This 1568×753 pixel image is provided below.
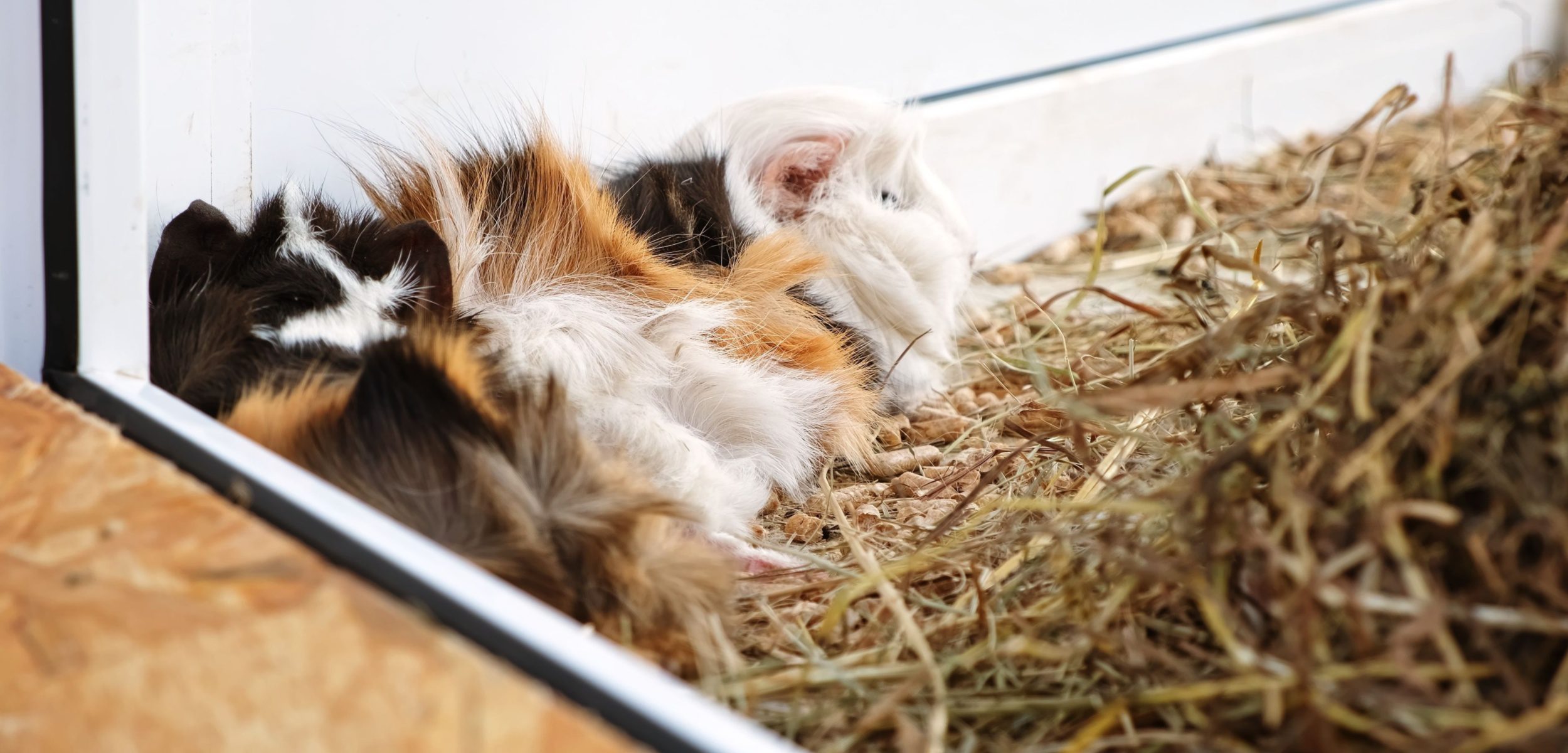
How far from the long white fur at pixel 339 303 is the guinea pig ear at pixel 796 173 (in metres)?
0.55

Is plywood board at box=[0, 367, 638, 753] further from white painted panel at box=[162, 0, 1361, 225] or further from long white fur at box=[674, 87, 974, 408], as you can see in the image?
long white fur at box=[674, 87, 974, 408]

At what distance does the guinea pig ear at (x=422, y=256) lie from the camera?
1.08 metres

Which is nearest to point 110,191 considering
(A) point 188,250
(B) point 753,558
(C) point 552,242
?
(A) point 188,250

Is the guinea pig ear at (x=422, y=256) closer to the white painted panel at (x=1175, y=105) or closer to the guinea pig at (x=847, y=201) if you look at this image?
the guinea pig at (x=847, y=201)

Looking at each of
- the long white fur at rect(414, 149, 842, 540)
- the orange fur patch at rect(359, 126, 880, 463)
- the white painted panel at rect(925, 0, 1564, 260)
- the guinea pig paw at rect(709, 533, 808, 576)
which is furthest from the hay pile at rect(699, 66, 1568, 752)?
the white painted panel at rect(925, 0, 1564, 260)

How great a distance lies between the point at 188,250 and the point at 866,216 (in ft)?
2.59

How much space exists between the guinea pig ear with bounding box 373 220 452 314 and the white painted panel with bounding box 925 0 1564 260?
106cm

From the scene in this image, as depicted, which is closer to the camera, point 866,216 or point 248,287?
point 248,287

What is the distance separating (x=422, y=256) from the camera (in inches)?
42.8

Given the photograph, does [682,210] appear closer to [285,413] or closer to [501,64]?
[501,64]

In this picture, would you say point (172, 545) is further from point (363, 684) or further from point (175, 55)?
point (175, 55)

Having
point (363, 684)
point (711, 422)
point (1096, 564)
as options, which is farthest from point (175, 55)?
point (1096, 564)

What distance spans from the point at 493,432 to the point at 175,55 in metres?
0.55

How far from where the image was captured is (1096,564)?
2.85 ft
